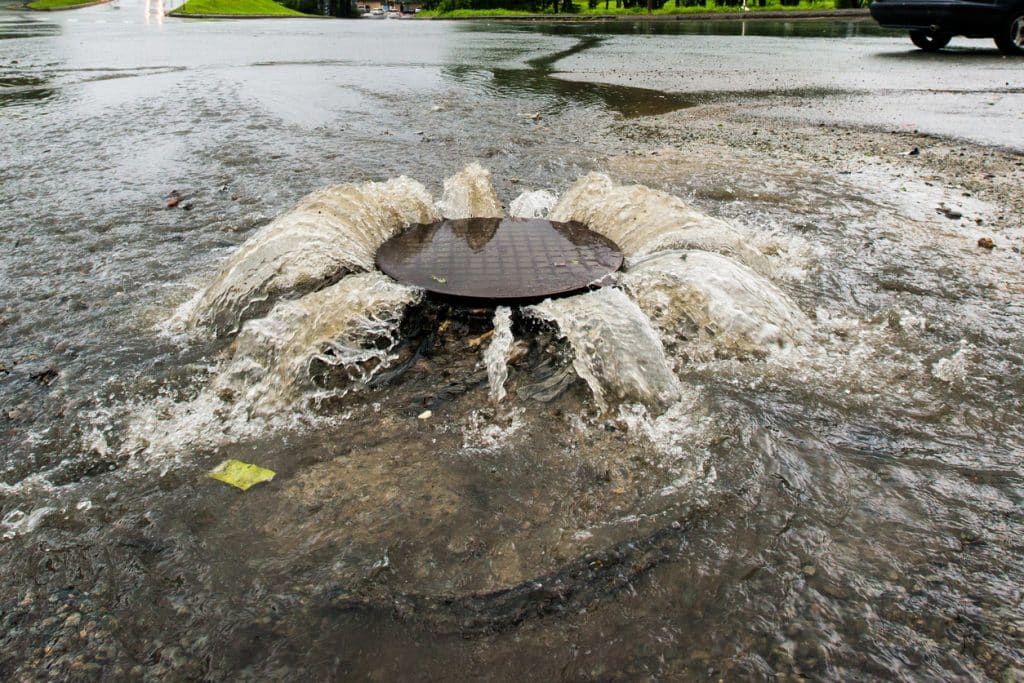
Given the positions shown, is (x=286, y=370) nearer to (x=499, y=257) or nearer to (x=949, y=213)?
(x=499, y=257)

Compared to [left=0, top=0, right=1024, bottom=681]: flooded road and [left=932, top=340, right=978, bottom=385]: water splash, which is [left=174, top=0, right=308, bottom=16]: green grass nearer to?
[left=0, top=0, right=1024, bottom=681]: flooded road

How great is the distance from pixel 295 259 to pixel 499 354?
4.72ft

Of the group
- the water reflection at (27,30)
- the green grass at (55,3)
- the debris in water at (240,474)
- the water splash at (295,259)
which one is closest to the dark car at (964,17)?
the water splash at (295,259)

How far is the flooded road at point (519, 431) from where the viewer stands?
6.51 feet

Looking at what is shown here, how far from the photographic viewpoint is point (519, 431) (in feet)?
9.48

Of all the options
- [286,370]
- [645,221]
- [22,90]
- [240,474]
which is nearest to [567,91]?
[645,221]

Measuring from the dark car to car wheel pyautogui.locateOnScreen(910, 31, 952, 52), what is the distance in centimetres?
31

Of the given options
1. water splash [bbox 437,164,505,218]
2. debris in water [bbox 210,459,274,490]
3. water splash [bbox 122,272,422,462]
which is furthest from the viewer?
water splash [bbox 437,164,505,218]

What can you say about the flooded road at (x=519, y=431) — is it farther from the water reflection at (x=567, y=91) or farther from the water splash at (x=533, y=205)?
the water reflection at (x=567, y=91)

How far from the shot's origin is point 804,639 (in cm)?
195

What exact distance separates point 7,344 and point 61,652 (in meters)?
2.33

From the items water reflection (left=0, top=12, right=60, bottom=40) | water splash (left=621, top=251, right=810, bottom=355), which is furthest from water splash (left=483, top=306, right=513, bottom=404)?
water reflection (left=0, top=12, right=60, bottom=40)

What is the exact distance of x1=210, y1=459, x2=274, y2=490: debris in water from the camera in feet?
8.45

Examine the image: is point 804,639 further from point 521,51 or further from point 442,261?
point 521,51
